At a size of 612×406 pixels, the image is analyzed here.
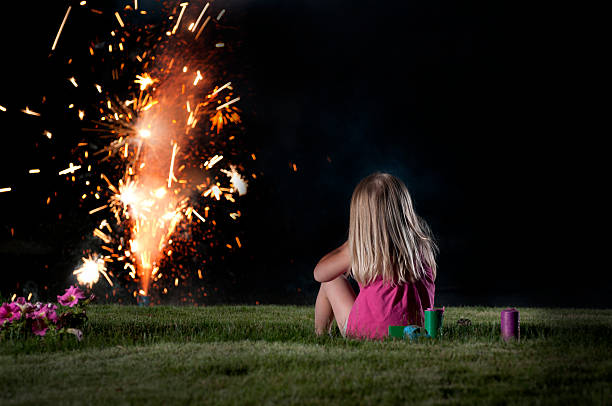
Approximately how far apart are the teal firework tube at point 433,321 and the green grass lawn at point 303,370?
129mm

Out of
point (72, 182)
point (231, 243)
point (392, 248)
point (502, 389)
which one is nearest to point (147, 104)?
point (72, 182)

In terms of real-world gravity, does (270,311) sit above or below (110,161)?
below

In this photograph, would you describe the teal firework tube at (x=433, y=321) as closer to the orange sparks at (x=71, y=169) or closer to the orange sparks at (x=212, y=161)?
the orange sparks at (x=212, y=161)

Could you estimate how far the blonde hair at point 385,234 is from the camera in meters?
5.18

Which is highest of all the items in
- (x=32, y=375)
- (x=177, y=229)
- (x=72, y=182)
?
(x=72, y=182)

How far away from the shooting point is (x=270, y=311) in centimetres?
1014

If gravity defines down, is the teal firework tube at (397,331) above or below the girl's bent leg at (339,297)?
below

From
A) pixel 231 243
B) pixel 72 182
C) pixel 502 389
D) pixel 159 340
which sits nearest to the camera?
pixel 502 389

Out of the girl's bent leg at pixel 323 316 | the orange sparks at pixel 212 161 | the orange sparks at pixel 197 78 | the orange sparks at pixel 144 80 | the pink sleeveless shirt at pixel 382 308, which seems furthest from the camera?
the orange sparks at pixel 212 161

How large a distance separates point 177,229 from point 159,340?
7.31 meters

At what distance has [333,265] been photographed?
214 inches

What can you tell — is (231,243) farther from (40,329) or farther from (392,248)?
(392,248)

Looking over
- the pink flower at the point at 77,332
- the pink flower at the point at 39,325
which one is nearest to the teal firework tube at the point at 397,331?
the pink flower at the point at 77,332

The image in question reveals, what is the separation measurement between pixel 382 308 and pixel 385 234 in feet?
2.26
